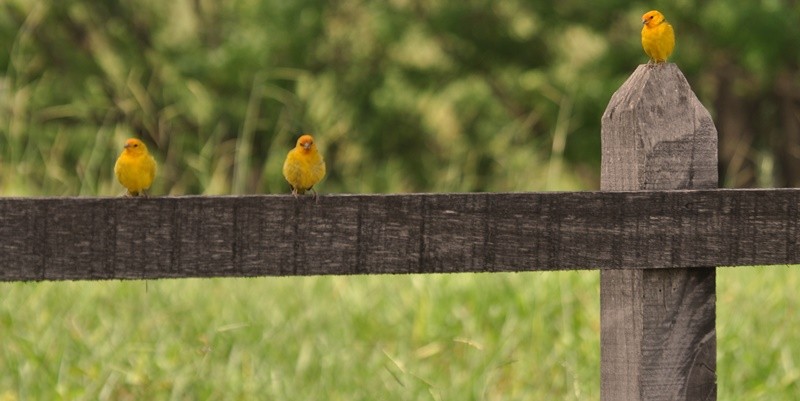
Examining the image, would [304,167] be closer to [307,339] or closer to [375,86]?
[307,339]

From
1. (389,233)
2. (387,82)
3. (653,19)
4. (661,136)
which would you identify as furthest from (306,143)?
(387,82)

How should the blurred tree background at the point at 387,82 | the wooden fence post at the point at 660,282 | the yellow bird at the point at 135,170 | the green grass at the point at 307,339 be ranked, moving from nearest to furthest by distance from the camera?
the wooden fence post at the point at 660,282, the yellow bird at the point at 135,170, the green grass at the point at 307,339, the blurred tree background at the point at 387,82

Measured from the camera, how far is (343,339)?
448 cm

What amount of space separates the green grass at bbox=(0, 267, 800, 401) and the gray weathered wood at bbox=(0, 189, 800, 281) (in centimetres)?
106

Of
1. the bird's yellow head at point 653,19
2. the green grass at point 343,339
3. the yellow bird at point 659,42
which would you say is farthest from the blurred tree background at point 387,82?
the yellow bird at point 659,42

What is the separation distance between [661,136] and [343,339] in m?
2.28

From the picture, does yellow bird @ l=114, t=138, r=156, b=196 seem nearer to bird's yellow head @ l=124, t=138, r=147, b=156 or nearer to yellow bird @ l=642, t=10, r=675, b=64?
bird's yellow head @ l=124, t=138, r=147, b=156

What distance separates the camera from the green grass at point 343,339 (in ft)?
12.6

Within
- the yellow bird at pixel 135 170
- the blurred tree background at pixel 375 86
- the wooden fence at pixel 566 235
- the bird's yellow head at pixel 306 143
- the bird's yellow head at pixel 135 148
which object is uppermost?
the blurred tree background at pixel 375 86

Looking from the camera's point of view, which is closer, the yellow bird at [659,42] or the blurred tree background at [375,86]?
the yellow bird at [659,42]

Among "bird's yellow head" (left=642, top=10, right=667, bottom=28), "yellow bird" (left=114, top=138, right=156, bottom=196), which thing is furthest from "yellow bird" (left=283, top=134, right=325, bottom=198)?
"bird's yellow head" (left=642, top=10, right=667, bottom=28)

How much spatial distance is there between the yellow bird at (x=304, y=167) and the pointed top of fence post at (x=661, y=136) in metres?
0.91

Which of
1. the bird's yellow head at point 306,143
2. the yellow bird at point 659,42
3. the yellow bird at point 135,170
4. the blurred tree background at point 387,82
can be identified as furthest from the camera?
the blurred tree background at point 387,82

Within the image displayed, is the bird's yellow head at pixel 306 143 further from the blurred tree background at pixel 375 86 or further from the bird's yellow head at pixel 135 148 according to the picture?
the blurred tree background at pixel 375 86
